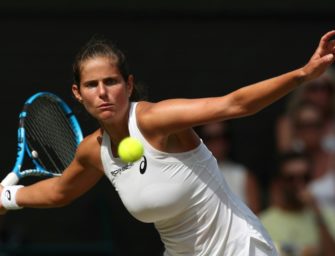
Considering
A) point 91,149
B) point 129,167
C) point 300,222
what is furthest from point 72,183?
point 300,222

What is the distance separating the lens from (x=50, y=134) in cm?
548

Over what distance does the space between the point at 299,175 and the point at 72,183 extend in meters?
2.72

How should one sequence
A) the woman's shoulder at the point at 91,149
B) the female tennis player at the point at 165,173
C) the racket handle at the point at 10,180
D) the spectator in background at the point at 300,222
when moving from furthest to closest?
the spectator in background at the point at 300,222 → the racket handle at the point at 10,180 → the woman's shoulder at the point at 91,149 → the female tennis player at the point at 165,173

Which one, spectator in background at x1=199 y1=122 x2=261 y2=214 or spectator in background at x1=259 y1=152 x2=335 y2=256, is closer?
spectator in background at x1=259 y1=152 x2=335 y2=256

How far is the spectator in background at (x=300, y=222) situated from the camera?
7.06 meters

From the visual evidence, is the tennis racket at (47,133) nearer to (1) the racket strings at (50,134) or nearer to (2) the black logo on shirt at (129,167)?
(1) the racket strings at (50,134)

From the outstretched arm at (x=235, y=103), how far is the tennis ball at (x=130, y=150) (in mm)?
122

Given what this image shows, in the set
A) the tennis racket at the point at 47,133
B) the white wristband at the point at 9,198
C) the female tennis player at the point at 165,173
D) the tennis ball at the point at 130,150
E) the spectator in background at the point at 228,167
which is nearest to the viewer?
the tennis ball at the point at 130,150

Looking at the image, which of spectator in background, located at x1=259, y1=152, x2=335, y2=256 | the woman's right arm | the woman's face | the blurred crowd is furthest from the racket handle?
spectator in background, located at x1=259, y1=152, x2=335, y2=256

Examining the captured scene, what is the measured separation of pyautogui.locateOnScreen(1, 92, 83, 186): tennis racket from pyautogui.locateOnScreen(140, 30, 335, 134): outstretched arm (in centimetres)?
112

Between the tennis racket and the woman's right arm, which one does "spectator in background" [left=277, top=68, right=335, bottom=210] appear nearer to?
the tennis racket

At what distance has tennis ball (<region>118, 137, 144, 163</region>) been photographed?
165 inches

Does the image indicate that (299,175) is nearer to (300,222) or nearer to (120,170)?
(300,222)

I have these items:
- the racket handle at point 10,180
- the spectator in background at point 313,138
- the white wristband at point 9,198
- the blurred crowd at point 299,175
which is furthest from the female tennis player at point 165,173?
the spectator in background at point 313,138
